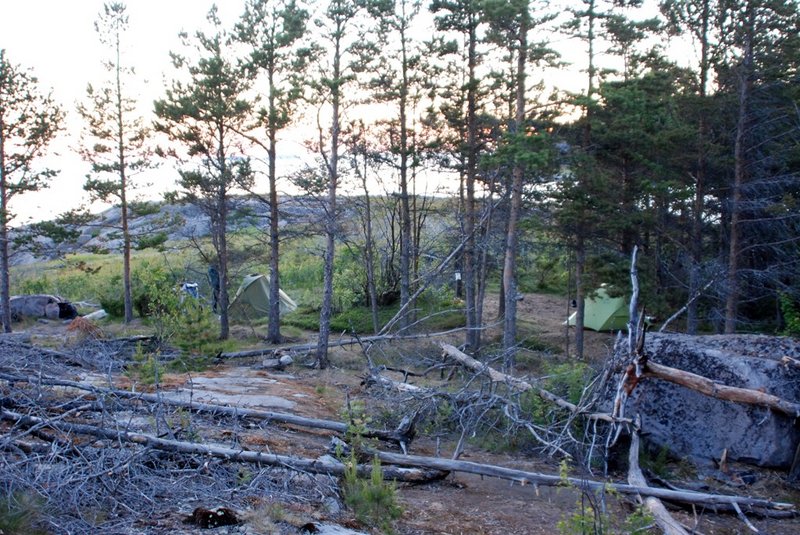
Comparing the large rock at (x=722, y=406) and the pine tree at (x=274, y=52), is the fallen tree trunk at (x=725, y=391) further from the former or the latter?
the pine tree at (x=274, y=52)

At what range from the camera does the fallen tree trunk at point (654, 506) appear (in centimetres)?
575

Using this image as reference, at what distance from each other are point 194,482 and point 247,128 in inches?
667

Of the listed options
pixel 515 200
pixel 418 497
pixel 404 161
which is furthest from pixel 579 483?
pixel 404 161

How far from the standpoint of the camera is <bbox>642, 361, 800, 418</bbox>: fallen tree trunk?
7820 mm

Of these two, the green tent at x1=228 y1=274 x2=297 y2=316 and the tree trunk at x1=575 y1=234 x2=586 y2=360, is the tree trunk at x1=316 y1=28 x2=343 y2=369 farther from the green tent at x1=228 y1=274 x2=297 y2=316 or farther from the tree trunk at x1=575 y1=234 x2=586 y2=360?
the green tent at x1=228 y1=274 x2=297 y2=316

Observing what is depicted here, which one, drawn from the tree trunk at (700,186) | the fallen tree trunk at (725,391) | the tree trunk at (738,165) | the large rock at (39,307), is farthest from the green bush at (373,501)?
the large rock at (39,307)

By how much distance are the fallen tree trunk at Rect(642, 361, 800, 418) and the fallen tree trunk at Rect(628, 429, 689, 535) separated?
2.57 feet

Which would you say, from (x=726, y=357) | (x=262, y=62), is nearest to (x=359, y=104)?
(x=262, y=62)

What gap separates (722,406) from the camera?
8.82m

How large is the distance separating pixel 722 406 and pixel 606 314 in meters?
14.9

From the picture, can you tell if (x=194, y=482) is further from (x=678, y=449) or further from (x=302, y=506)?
(x=678, y=449)

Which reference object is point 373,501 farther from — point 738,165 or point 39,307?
point 39,307

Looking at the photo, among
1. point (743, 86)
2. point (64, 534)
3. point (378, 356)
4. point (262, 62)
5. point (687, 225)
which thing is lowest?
point (378, 356)

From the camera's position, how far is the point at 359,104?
21.0 m
